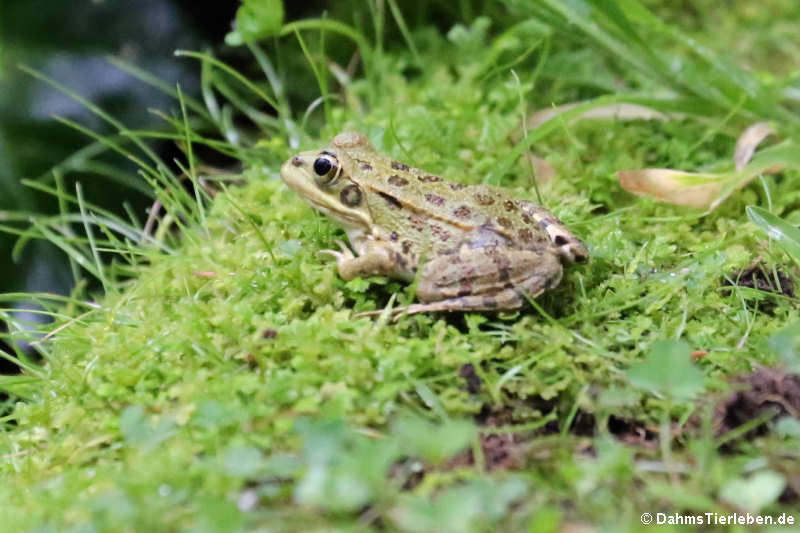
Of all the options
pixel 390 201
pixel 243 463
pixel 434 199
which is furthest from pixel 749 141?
pixel 243 463

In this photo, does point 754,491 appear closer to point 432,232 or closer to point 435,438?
point 435,438

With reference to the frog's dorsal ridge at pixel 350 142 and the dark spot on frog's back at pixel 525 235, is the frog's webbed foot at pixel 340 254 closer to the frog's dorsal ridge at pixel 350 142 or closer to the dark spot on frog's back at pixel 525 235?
the frog's dorsal ridge at pixel 350 142

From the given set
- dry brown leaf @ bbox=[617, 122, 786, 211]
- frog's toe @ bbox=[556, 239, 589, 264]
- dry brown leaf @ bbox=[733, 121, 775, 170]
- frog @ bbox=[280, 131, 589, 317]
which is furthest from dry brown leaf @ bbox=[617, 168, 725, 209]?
frog's toe @ bbox=[556, 239, 589, 264]

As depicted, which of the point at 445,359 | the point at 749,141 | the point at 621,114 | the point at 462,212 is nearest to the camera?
the point at 445,359

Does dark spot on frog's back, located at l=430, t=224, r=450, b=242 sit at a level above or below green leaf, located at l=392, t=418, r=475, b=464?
below

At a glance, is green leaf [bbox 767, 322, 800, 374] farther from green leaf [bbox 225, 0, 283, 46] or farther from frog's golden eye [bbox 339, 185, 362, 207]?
green leaf [bbox 225, 0, 283, 46]

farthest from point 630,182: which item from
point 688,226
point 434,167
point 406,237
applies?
point 406,237
